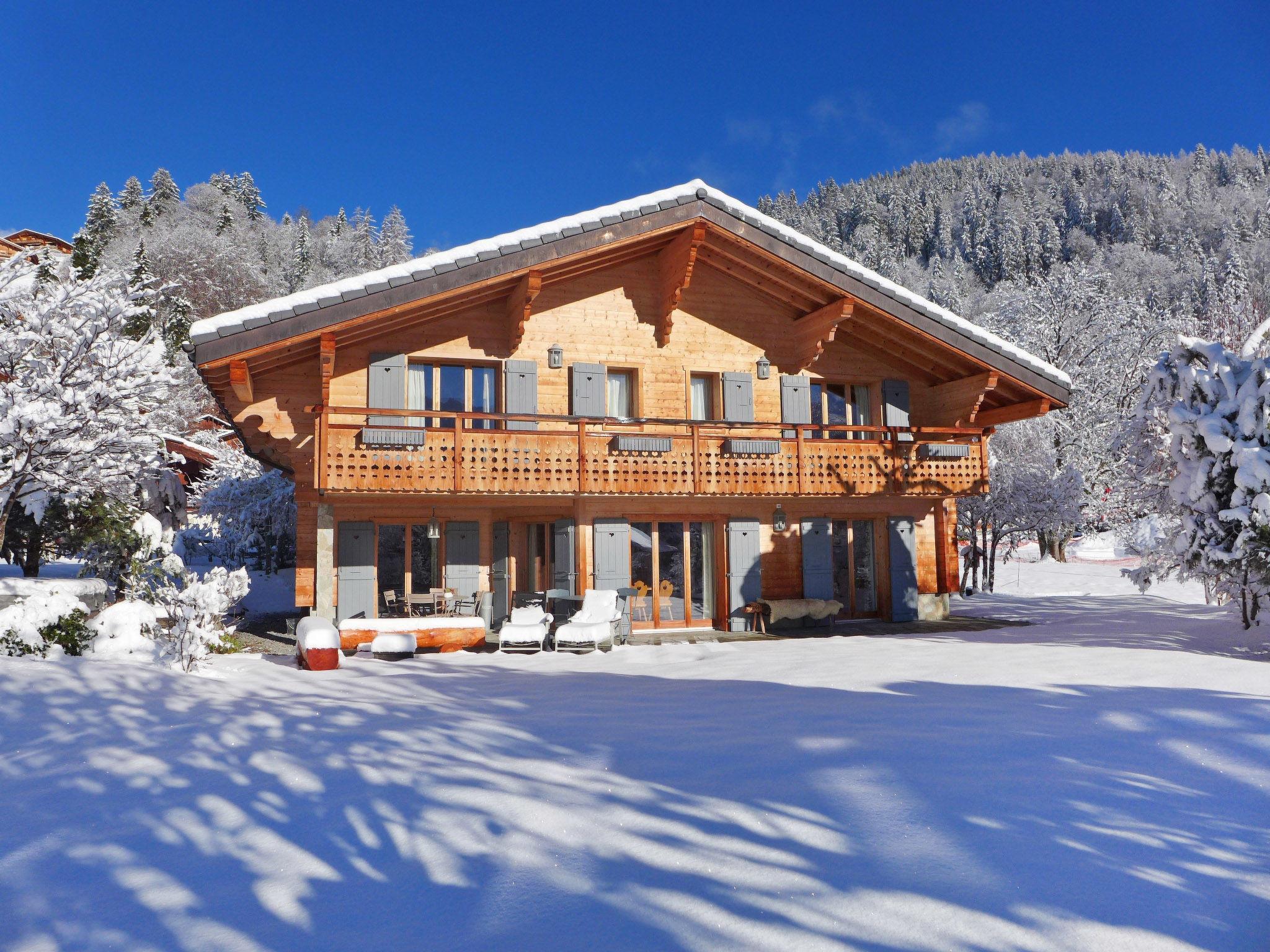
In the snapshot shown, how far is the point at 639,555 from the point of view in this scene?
1491cm

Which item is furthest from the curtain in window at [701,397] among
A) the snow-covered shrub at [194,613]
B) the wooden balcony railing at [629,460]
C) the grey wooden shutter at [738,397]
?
the snow-covered shrub at [194,613]

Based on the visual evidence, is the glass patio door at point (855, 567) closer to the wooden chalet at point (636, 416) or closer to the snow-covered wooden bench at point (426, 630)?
the wooden chalet at point (636, 416)

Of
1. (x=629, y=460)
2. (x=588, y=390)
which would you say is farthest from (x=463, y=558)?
(x=588, y=390)

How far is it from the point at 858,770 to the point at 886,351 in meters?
13.2

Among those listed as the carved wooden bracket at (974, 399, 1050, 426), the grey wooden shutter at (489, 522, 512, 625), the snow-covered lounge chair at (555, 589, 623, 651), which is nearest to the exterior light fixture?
the snow-covered lounge chair at (555, 589, 623, 651)

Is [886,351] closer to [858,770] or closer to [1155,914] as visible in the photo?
[858,770]

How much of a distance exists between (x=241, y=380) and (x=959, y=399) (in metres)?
12.9

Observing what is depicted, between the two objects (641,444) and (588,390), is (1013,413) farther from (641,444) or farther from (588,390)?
(588,390)

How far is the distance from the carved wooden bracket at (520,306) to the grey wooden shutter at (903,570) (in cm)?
796

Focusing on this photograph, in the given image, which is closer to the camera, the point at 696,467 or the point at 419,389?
the point at 696,467

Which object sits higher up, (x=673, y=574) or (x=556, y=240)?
(x=556, y=240)

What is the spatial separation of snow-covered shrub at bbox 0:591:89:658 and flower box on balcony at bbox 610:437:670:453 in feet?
25.7

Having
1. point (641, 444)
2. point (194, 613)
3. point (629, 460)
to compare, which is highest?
point (641, 444)

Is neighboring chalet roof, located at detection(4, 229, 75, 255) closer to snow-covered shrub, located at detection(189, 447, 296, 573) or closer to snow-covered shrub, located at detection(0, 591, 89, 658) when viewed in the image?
snow-covered shrub, located at detection(189, 447, 296, 573)
